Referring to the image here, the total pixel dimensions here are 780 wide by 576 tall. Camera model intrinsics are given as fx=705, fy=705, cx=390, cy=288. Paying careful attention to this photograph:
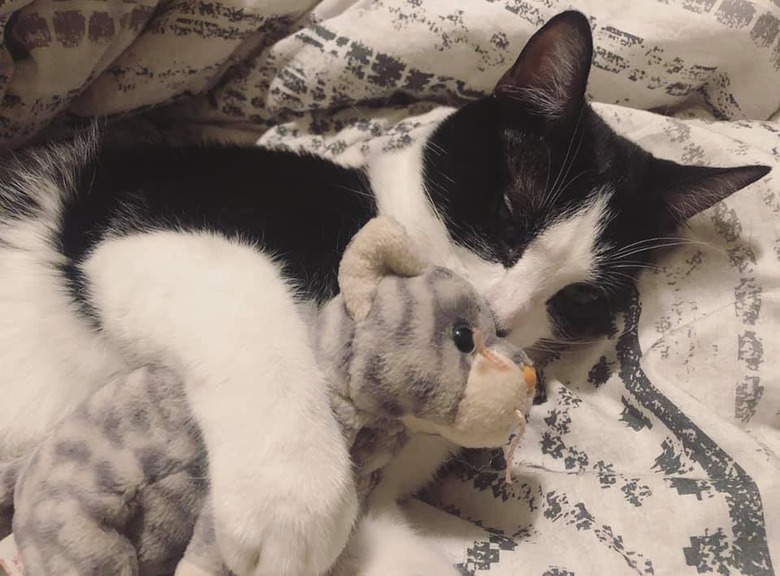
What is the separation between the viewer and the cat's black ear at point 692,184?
1005mm

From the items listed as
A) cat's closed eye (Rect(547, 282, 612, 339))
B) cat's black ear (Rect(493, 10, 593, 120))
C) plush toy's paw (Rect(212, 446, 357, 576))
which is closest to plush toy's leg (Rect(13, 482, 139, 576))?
plush toy's paw (Rect(212, 446, 357, 576))

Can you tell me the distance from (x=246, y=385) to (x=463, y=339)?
0.76 ft

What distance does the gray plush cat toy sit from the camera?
0.69 metres

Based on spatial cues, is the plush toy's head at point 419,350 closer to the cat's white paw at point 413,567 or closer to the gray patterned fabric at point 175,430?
the gray patterned fabric at point 175,430

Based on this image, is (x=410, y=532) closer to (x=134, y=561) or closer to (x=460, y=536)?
(x=460, y=536)

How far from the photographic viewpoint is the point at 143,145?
117 cm

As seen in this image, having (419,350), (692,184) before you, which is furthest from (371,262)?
(692,184)

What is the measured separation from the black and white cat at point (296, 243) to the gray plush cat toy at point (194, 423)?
0.14 feet

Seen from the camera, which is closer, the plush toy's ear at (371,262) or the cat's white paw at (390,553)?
the plush toy's ear at (371,262)

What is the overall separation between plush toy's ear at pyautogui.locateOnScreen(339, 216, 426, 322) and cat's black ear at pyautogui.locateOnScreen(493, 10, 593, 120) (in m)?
0.40

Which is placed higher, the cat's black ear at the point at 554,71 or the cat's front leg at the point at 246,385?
the cat's black ear at the point at 554,71

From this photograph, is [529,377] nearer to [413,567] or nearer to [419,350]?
[419,350]

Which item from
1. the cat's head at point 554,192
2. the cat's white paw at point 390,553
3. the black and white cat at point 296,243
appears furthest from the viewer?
the cat's head at point 554,192

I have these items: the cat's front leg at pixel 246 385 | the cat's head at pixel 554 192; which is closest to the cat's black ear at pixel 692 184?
the cat's head at pixel 554 192
